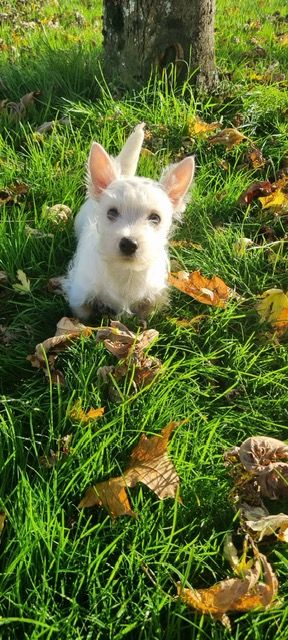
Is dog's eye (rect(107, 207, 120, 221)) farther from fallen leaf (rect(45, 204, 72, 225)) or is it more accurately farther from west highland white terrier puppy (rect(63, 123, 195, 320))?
fallen leaf (rect(45, 204, 72, 225))

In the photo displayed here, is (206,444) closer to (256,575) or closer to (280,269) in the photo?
(256,575)

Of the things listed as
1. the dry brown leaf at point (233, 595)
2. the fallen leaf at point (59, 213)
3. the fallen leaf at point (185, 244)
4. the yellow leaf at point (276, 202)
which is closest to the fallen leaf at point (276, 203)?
the yellow leaf at point (276, 202)

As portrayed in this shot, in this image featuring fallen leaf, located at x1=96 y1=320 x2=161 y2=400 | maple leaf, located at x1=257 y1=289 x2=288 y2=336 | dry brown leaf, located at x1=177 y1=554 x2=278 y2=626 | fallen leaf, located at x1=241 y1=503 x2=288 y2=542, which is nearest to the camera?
dry brown leaf, located at x1=177 y1=554 x2=278 y2=626

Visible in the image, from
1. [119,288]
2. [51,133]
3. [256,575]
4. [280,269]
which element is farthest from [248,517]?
[51,133]

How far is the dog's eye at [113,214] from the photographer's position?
2328mm

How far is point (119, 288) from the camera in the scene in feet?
8.13

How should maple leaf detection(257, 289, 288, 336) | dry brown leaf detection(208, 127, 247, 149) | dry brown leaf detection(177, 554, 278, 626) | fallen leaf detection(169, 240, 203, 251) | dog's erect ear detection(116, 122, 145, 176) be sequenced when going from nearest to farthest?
dry brown leaf detection(177, 554, 278, 626), maple leaf detection(257, 289, 288, 336), dog's erect ear detection(116, 122, 145, 176), fallen leaf detection(169, 240, 203, 251), dry brown leaf detection(208, 127, 247, 149)

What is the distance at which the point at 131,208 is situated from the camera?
7.54 feet

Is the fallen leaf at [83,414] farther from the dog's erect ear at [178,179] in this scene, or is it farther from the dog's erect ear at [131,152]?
the dog's erect ear at [131,152]

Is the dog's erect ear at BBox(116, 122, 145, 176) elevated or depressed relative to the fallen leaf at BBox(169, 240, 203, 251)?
elevated

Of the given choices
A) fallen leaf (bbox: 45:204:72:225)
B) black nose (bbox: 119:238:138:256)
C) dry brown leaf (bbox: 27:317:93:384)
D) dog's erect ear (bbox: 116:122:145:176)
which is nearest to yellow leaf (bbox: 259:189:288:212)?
dog's erect ear (bbox: 116:122:145:176)

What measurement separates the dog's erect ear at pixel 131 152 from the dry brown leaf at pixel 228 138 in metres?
0.96

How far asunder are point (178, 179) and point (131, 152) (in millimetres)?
299

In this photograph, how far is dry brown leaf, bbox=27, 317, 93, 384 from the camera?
2.07 meters
